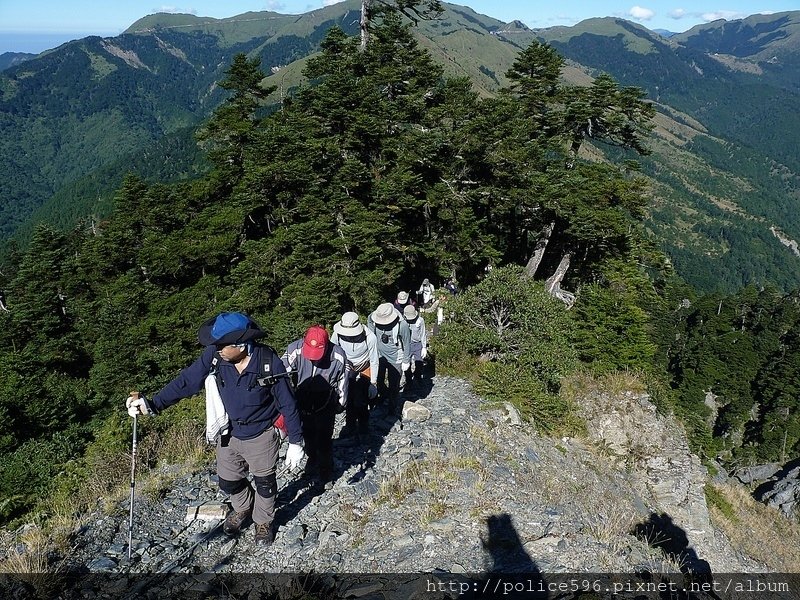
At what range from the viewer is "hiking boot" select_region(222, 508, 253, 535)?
19.0ft

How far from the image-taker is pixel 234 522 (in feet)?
19.0

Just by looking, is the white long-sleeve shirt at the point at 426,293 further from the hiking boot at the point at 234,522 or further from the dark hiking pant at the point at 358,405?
the hiking boot at the point at 234,522

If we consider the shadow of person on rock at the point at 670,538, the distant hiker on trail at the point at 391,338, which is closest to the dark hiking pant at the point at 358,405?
the distant hiker on trail at the point at 391,338

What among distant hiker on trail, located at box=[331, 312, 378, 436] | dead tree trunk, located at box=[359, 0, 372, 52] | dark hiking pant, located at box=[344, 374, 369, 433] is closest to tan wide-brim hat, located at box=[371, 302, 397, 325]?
distant hiker on trail, located at box=[331, 312, 378, 436]

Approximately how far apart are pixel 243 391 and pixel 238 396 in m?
0.07

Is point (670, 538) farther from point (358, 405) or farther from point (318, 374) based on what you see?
point (318, 374)

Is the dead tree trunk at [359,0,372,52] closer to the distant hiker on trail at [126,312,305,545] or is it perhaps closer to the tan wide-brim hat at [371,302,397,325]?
the tan wide-brim hat at [371,302,397,325]

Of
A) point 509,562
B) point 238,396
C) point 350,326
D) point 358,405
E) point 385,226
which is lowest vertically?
point 385,226

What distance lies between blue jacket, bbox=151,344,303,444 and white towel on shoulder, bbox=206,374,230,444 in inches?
2.4

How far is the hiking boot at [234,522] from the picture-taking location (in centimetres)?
578

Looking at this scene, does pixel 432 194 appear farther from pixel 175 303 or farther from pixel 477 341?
pixel 175 303

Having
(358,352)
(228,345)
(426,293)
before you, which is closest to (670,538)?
(358,352)

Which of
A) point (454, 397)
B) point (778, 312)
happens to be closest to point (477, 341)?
point (454, 397)

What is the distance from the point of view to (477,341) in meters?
13.3
